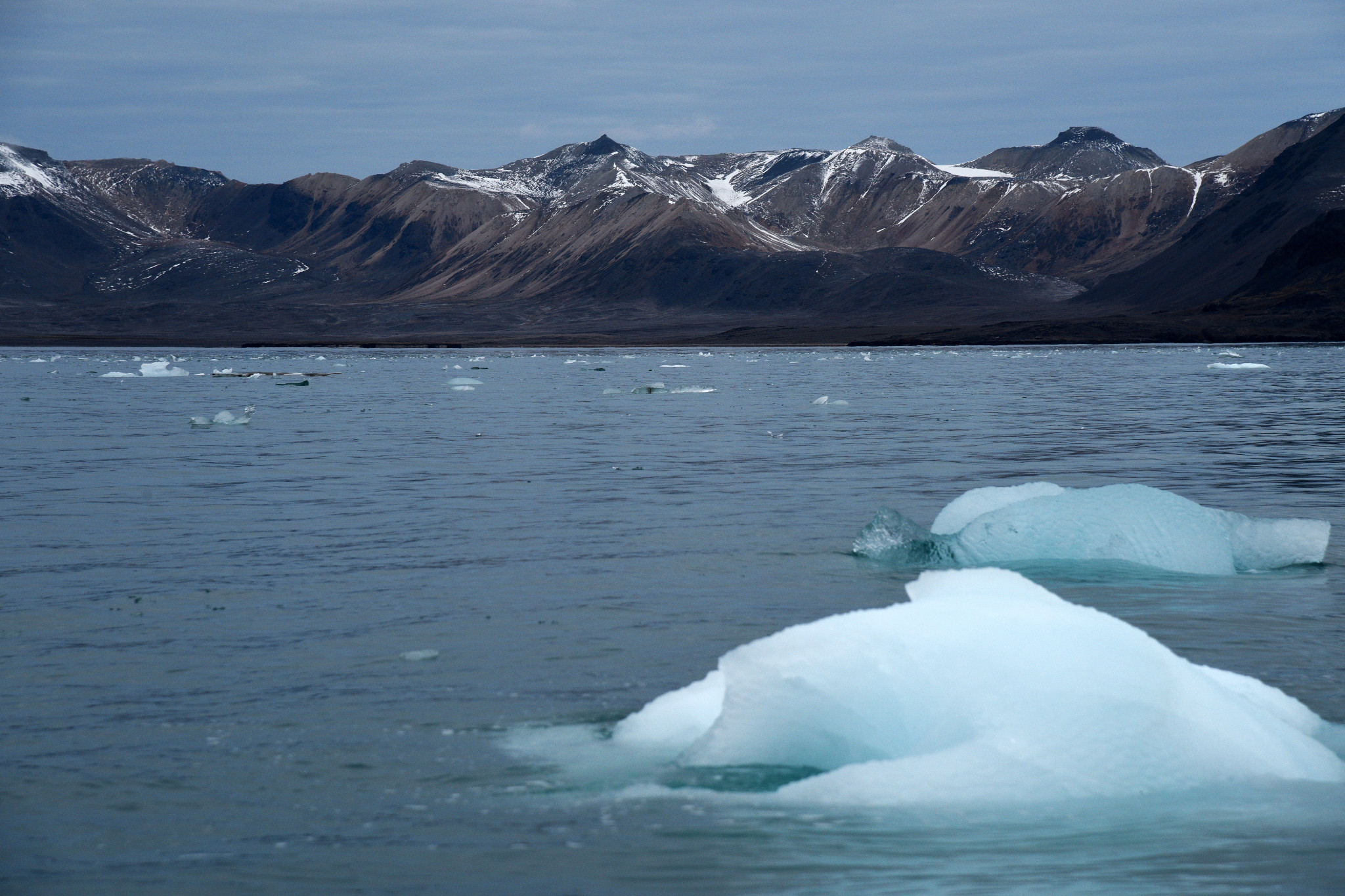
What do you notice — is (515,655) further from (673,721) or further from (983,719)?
(983,719)

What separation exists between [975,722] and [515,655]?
3.25 m

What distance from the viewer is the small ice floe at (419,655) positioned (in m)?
7.98

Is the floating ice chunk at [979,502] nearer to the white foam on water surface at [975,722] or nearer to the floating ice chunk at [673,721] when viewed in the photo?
the white foam on water surface at [975,722]

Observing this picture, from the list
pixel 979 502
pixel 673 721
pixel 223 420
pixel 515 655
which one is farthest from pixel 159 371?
pixel 673 721

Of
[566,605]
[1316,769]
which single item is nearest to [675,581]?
[566,605]

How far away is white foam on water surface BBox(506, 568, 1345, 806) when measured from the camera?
562 cm

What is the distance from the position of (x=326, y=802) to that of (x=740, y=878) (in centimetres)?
186

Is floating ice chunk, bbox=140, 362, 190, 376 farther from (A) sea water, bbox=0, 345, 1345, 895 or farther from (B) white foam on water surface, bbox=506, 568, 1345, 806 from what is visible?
(B) white foam on water surface, bbox=506, 568, 1345, 806

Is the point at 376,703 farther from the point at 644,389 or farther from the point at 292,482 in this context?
the point at 644,389

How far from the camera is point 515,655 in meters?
8.10

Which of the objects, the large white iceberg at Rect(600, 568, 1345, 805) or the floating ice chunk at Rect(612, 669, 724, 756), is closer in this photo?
the large white iceberg at Rect(600, 568, 1345, 805)

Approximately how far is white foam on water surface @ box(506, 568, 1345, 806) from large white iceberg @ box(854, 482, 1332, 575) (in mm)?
4450

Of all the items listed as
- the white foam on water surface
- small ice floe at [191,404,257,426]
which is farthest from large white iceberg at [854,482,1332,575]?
small ice floe at [191,404,257,426]

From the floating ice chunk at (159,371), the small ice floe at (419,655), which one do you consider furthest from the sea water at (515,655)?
the floating ice chunk at (159,371)
